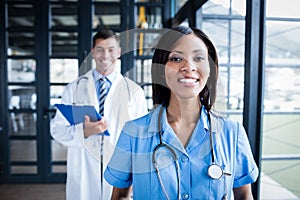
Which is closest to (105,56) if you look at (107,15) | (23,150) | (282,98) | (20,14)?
(282,98)

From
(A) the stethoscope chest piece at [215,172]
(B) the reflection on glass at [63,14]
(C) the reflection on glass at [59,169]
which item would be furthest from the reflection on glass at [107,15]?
(A) the stethoscope chest piece at [215,172]

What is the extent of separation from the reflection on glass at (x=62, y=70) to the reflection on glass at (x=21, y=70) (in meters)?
0.22

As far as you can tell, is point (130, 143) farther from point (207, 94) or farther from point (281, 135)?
point (281, 135)

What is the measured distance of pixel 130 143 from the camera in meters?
0.84

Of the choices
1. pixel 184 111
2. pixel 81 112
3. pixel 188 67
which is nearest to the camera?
pixel 188 67

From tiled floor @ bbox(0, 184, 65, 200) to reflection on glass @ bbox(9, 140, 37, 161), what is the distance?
32 centimetres

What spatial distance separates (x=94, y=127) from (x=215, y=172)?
2.36 feet

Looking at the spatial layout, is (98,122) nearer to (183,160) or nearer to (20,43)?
(183,160)

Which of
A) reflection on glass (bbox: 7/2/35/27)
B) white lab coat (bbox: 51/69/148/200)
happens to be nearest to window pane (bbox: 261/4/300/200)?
white lab coat (bbox: 51/69/148/200)

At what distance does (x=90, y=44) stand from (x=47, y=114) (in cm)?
97

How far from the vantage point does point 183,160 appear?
0.81 m

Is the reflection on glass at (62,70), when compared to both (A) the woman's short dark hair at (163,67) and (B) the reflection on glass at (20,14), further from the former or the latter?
(A) the woman's short dark hair at (163,67)

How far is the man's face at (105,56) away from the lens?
1.31m

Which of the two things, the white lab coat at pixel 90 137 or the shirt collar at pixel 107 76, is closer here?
the white lab coat at pixel 90 137
